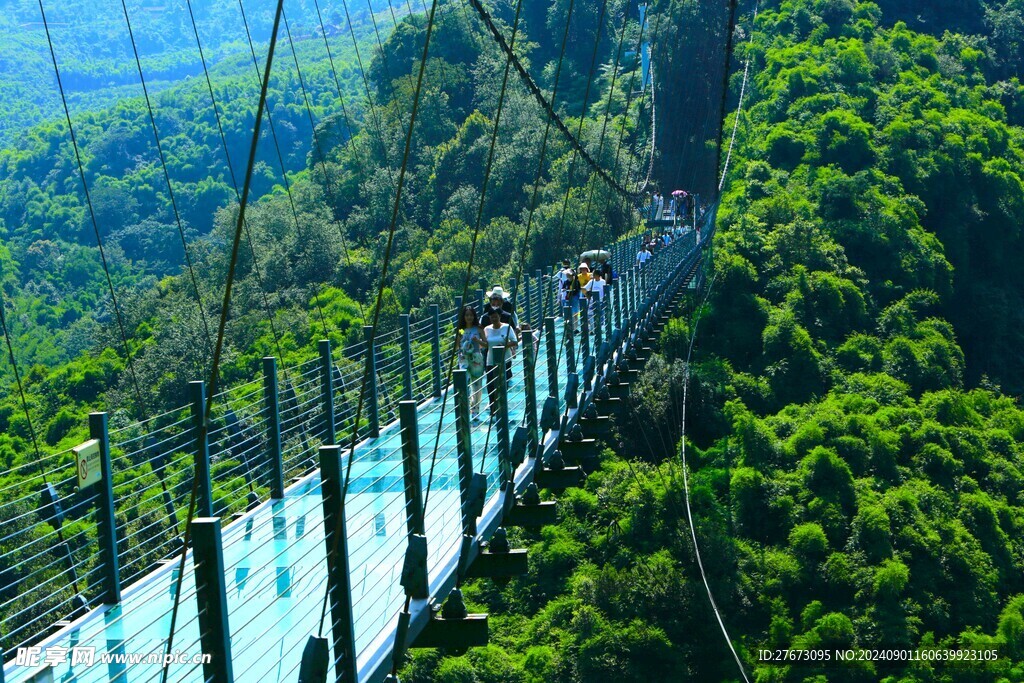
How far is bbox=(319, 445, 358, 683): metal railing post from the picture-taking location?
351cm

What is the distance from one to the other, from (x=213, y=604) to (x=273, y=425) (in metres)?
3.58

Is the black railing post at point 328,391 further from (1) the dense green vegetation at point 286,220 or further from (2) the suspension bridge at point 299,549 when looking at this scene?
(1) the dense green vegetation at point 286,220

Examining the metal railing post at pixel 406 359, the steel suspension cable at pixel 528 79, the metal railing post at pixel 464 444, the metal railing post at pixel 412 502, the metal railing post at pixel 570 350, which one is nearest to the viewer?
the metal railing post at pixel 412 502

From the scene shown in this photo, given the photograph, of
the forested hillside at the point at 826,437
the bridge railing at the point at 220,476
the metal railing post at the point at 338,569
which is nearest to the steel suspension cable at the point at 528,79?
the bridge railing at the point at 220,476

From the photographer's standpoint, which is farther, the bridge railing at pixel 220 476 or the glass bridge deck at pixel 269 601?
the bridge railing at pixel 220 476

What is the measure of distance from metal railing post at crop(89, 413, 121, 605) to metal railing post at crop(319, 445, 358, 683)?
154 cm

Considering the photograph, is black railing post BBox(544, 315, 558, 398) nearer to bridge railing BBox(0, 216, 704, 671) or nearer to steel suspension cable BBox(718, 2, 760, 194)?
bridge railing BBox(0, 216, 704, 671)

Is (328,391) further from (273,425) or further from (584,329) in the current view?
(584,329)

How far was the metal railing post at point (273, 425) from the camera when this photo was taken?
21.3ft

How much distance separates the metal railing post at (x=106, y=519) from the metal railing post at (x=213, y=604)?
6.87 ft

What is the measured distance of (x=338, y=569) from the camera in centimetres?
369

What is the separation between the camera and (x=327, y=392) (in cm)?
727

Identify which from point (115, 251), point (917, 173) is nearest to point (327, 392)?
point (917, 173)

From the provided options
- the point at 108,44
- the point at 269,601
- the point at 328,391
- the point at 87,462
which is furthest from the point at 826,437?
the point at 108,44
